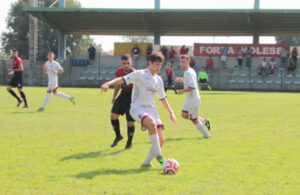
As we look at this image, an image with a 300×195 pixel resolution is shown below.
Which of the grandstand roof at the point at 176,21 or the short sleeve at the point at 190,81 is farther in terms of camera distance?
the grandstand roof at the point at 176,21

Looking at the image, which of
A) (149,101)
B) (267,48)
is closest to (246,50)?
(267,48)

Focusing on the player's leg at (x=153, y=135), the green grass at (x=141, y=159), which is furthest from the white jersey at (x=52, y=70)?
the player's leg at (x=153, y=135)

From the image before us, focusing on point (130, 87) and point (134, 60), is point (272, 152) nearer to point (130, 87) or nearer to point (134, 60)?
point (130, 87)

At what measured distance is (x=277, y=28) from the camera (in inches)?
1750

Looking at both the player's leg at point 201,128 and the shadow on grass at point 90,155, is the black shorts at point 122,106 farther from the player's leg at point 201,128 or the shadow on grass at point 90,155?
the player's leg at point 201,128

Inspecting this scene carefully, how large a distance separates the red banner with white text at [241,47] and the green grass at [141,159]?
28.1 metres

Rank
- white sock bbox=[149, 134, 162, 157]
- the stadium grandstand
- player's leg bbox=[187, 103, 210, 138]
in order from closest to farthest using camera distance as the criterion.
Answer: white sock bbox=[149, 134, 162, 157]
player's leg bbox=[187, 103, 210, 138]
the stadium grandstand

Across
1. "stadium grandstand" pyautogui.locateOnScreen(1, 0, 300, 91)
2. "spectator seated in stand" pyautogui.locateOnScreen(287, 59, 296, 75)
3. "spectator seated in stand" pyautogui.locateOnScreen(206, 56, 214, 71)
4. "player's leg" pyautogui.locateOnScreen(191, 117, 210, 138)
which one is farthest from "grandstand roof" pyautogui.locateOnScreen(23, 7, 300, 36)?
"player's leg" pyautogui.locateOnScreen(191, 117, 210, 138)

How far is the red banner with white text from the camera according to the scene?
1590 inches

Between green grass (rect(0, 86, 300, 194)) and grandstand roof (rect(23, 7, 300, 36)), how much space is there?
29.2 m

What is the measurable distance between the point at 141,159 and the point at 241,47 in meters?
Answer: 34.4

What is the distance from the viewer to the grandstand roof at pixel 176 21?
41344mm

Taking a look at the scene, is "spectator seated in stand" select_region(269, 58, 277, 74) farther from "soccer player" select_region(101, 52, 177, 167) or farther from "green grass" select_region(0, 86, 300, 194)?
"soccer player" select_region(101, 52, 177, 167)

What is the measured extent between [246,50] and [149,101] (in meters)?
34.5
